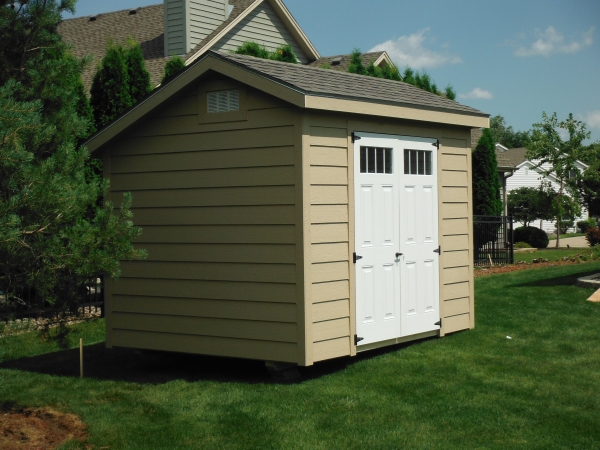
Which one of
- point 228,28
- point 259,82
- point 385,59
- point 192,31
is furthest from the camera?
point 385,59

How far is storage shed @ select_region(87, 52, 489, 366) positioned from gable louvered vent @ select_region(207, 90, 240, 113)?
0.01m

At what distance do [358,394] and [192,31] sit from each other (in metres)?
13.7

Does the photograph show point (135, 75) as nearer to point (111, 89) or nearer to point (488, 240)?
point (111, 89)

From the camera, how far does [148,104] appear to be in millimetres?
8062

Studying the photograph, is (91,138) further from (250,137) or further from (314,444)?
(314,444)

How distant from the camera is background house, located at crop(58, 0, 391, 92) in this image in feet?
61.0

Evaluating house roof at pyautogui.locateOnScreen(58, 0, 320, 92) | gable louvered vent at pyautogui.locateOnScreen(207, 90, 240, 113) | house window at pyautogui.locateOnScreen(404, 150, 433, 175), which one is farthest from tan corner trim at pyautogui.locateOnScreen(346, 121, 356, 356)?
house roof at pyautogui.locateOnScreen(58, 0, 320, 92)

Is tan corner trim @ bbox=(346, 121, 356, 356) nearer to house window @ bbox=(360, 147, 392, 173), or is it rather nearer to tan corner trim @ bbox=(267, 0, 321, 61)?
house window @ bbox=(360, 147, 392, 173)

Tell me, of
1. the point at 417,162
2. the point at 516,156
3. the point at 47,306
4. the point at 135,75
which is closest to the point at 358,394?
the point at 417,162

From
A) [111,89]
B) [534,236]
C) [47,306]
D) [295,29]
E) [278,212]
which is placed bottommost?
[47,306]

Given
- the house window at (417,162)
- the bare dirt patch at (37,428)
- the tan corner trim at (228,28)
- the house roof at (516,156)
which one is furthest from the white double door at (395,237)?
the house roof at (516,156)

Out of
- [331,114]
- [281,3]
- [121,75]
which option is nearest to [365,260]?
[331,114]

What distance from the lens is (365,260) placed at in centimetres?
789

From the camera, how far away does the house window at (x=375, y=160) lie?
7926 mm
